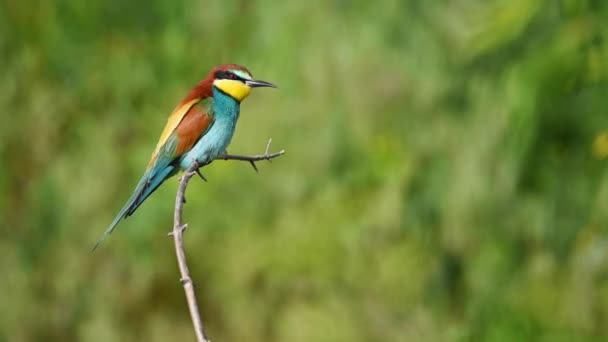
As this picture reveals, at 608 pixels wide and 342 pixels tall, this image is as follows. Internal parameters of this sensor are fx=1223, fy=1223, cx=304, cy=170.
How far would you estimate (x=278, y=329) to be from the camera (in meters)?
5.88

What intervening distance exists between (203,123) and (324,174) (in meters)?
3.44

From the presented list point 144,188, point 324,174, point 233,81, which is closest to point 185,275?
point 144,188

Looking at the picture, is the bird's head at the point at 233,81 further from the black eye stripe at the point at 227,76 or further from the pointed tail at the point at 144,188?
the pointed tail at the point at 144,188

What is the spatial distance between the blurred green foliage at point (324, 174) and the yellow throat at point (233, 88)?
2.74 metres

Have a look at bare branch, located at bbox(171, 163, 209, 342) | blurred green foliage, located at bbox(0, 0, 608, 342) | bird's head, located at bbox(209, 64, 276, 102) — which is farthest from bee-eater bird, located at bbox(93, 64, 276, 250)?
blurred green foliage, located at bbox(0, 0, 608, 342)

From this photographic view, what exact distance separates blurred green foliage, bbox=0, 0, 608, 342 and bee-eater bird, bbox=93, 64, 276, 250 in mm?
2675

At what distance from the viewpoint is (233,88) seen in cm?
207

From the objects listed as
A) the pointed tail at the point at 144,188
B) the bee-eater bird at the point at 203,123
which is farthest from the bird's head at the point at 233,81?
the pointed tail at the point at 144,188

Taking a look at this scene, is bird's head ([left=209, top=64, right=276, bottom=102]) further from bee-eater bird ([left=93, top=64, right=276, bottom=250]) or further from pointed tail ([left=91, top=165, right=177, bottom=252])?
pointed tail ([left=91, top=165, right=177, bottom=252])

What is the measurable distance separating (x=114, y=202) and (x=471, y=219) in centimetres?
188

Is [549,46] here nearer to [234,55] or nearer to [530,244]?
[530,244]

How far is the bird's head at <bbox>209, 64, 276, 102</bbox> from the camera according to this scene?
2002 mm

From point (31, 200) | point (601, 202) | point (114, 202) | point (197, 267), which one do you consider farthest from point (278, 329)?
point (601, 202)

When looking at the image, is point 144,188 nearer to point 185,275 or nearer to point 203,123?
point 203,123
